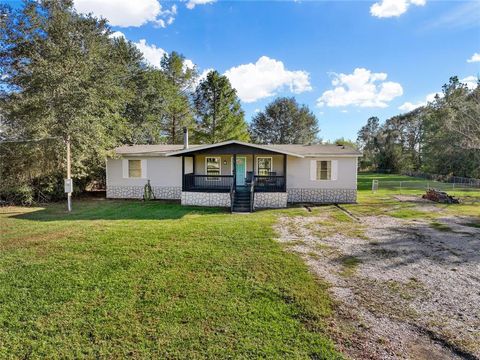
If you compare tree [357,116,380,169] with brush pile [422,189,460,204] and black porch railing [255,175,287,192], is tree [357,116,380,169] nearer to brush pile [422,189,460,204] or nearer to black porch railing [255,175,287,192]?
brush pile [422,189,460,204]

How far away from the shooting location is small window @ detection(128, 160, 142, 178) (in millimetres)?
15484

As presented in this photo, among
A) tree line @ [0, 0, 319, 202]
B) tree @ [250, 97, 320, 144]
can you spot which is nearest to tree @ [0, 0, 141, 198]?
tree line @ [0, 0, 319, 202]

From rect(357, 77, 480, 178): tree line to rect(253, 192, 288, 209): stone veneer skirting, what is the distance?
16.6 meters

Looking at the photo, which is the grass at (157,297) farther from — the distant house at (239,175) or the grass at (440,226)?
the grass at (440,226)

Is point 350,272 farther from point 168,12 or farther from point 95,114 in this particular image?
point 95,114

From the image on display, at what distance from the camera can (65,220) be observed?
9.67 m

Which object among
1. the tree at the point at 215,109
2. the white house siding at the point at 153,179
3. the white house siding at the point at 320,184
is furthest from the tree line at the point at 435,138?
the white house siding at the point at 153,179

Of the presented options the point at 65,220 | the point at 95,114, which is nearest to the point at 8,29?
the point at 95,114

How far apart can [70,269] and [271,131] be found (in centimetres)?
3943

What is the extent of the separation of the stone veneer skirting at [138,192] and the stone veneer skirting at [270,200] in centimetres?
482

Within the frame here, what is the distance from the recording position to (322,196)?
568 inches

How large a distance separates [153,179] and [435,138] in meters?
33.5

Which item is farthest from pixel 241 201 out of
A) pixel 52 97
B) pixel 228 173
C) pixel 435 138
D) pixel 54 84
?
pixel 435 138

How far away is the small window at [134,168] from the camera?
1548cm
